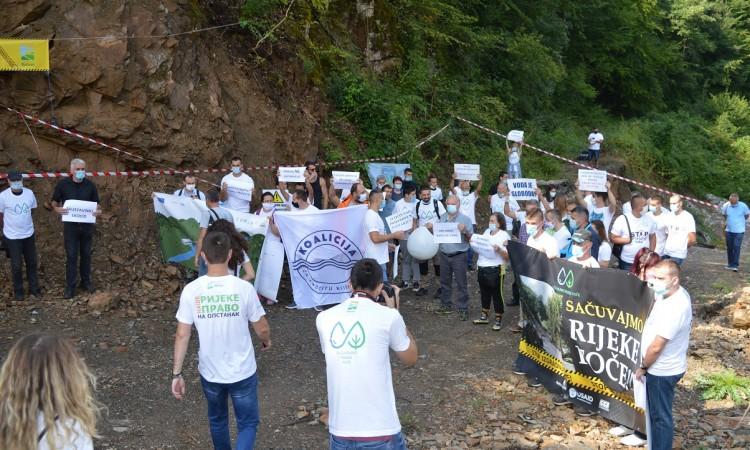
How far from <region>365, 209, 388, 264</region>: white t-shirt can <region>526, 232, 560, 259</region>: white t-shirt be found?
239 centimetres

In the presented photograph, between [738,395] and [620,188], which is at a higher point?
[620,188]

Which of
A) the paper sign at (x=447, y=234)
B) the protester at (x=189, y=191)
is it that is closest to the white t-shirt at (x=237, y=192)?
the protester at (x=189, y=191)

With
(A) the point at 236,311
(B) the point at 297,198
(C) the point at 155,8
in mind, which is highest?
(C) the point at 155,8

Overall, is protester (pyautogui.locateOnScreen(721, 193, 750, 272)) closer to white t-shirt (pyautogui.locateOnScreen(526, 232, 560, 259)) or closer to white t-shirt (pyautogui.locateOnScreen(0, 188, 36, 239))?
white t-shirt (pyautogui.locateOnScreen(526, 232, 560, 259))

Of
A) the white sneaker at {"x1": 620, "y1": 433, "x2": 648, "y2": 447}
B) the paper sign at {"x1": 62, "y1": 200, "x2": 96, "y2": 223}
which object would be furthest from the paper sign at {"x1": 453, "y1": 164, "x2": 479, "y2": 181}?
the white sneaker at {"x1": 620, "y1": 433, "x2": 648, "y2": 447}

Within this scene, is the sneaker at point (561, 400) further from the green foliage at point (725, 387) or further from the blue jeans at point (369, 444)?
the blue jeans at point (369, 444)

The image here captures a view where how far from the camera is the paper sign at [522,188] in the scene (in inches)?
581

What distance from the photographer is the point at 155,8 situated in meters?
13.2

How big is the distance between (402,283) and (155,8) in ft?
22.4

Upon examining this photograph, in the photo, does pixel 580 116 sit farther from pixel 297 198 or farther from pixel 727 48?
pixel 297 198

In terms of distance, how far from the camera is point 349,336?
448cm

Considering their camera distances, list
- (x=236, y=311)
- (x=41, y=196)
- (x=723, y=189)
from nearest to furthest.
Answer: (x=236, y=311)
(x=41, y=196)
(x=723, y=189)

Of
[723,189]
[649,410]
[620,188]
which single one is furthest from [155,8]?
[723,189]

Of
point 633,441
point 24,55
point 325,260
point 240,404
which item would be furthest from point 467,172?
point 240,404
